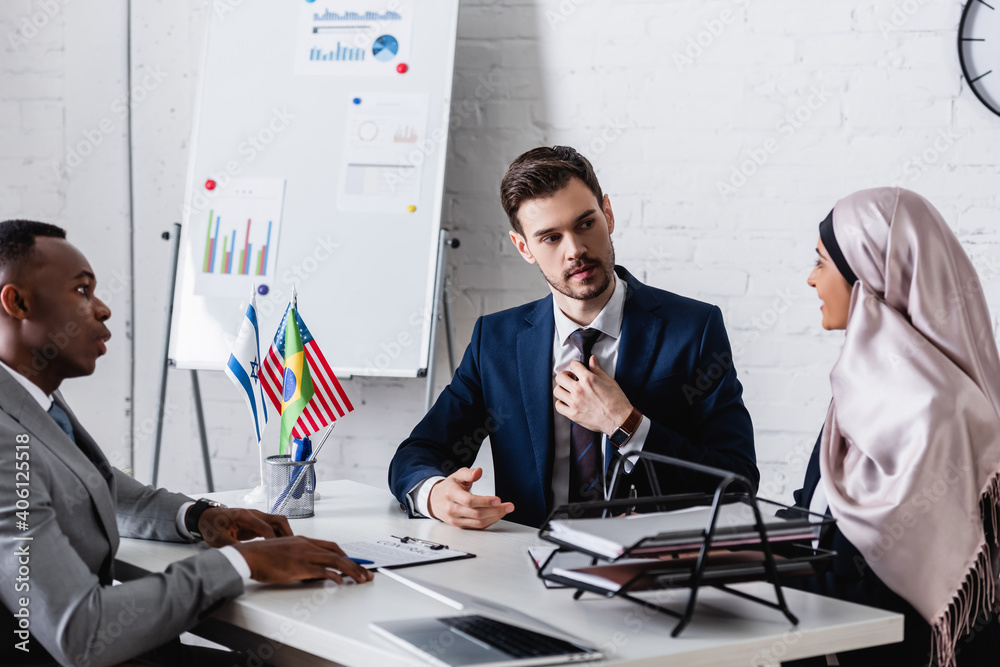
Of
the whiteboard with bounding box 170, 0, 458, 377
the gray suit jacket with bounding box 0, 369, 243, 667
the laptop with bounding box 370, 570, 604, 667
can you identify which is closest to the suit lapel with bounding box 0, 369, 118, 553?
the gray suit jacket with bounding box 0, 369, 243, 667

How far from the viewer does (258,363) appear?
2.19 m

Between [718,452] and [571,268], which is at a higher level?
[571,268]

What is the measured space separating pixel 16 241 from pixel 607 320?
1.14m

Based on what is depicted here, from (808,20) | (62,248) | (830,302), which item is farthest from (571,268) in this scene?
(808,20)

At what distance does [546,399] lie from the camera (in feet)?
6.55

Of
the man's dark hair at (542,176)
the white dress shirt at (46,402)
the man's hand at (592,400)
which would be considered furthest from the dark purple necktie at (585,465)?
the white dress shirt at (46,402)

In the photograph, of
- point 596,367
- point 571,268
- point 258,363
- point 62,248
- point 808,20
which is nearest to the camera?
point 62,248

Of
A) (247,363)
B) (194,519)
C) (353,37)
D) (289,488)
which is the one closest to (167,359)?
(247,363)

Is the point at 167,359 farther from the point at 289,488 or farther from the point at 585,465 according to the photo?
the point at 585,465

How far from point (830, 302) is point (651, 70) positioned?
129cm

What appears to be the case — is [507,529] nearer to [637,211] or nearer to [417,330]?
[417,330]

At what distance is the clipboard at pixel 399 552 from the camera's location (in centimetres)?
145

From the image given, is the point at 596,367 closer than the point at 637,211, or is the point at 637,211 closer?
the point at 596,367

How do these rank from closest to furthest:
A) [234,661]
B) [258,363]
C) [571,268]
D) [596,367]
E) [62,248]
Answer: [62,248], [234,661], [596,367], [571,268], [258,363]
